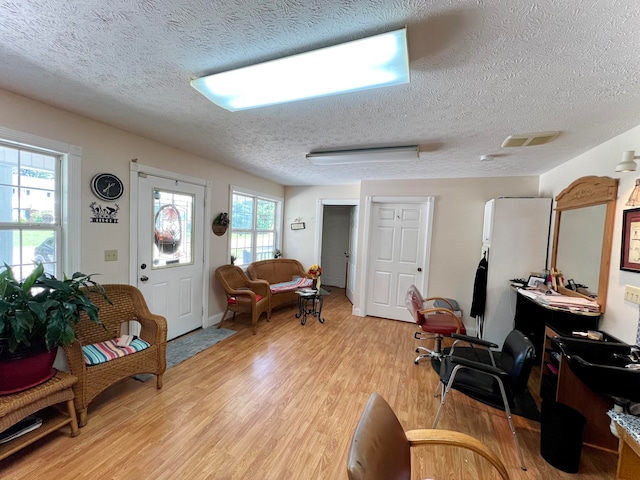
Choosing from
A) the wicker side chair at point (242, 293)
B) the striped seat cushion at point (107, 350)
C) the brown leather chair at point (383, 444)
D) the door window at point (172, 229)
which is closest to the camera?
the brown leather chair at point (383, 444)

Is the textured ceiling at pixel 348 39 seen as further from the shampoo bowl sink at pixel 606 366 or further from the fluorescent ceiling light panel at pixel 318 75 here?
the shampoo bowl sink at pixel 606 366

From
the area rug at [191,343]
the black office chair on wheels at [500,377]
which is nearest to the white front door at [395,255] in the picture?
the black office chair on wheels at [500,377]

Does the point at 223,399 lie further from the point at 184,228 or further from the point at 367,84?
the point at 367,84

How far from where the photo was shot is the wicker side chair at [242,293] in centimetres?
351

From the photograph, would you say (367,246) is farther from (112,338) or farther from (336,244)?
(112,338)

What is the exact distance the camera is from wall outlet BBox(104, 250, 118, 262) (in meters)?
2.45

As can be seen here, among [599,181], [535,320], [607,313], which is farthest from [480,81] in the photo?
[535,320]

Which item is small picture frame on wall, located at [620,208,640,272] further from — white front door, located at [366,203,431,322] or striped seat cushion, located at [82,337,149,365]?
striped seat cushion, located at [82,337,149,365]

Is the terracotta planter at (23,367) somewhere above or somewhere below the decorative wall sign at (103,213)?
below

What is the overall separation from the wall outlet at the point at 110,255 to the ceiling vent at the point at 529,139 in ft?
12.3

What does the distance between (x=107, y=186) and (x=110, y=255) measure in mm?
649

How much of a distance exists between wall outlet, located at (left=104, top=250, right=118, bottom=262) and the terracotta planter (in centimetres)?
102

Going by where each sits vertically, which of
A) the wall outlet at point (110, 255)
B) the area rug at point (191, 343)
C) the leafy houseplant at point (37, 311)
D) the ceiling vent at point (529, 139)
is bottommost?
the area rug at point (191, 343)

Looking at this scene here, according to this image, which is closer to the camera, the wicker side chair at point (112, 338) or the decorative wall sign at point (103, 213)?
the wicker side chair at point (112, 338)
